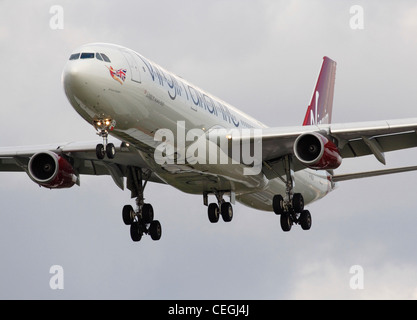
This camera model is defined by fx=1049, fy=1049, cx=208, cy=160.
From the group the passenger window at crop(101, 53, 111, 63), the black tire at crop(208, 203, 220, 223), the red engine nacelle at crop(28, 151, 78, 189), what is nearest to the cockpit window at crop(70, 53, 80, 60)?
the passenger window at crop(101, 53, 111, 63)

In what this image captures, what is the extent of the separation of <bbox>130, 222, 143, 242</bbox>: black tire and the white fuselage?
309cm

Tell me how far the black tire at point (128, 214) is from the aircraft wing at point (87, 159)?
3.17 feet

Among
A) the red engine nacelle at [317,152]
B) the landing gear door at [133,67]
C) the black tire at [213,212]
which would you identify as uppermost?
the landing gear door at [133,67]

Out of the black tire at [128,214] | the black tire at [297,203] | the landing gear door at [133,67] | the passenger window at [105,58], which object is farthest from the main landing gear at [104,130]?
the black tire at [297,203]

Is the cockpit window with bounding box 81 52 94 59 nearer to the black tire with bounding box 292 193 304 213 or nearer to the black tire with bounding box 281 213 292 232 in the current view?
the black tire with bounding box 292 193 304 213

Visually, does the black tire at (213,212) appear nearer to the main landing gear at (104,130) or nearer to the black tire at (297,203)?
the black tire at (297,203)

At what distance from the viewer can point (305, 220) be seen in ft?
145

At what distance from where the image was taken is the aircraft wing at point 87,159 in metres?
42.1

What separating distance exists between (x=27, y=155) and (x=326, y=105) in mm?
18894

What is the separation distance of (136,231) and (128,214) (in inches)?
31.4

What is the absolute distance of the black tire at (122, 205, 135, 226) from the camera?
4453 centimetres

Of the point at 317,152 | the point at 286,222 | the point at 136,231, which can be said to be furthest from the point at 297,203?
the point at 136,231

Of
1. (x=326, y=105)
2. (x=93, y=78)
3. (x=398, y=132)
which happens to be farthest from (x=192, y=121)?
(x=326, y=105)

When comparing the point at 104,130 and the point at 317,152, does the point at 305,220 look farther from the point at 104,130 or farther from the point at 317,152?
the point at 104,130
